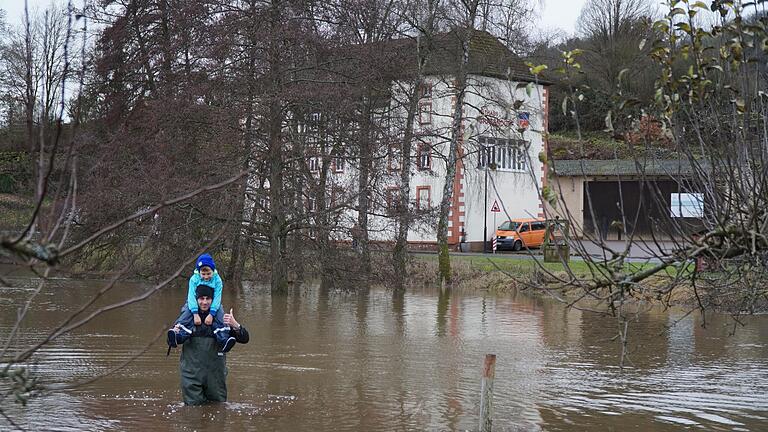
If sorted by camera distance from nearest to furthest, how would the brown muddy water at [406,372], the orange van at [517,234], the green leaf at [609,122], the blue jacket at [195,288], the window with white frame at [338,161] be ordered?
1. the green leaf at [609,122]
2. the blue jacket at [195,288]
3. the brown muddy water at [406,372]
4. the window with white frame at [338,161]
5. the orange van at [517,234]

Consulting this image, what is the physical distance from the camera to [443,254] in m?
34.5

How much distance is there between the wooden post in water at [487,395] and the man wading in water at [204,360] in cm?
270

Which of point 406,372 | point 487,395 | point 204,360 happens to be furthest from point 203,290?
point 406,372

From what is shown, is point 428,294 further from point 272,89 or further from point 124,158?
point 124,158

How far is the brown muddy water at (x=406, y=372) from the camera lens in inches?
499

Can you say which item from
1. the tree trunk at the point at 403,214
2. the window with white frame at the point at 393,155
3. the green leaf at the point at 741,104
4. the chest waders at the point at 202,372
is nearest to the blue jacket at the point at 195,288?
the chest waders at the point at 202,372

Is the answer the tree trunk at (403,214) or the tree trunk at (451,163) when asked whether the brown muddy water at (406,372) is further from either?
the tree trunk at (451,163)

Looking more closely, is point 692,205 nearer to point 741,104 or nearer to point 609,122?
point 741,104

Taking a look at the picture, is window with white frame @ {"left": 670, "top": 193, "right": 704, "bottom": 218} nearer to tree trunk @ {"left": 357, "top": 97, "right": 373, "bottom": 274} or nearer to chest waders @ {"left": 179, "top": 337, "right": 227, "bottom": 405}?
chest waders @ {"left": 179, "top": 337, "right": 227, "bottom": 405}

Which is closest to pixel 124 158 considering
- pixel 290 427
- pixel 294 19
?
pixel 294 19

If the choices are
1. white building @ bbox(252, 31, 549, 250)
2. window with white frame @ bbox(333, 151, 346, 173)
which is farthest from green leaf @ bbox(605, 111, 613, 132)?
window with white frame @ bbox(333, 151, 346, 173)

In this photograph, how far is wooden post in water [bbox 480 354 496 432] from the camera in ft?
34.6

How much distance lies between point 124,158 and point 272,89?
499cm

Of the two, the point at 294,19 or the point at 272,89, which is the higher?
the point at 294,19
